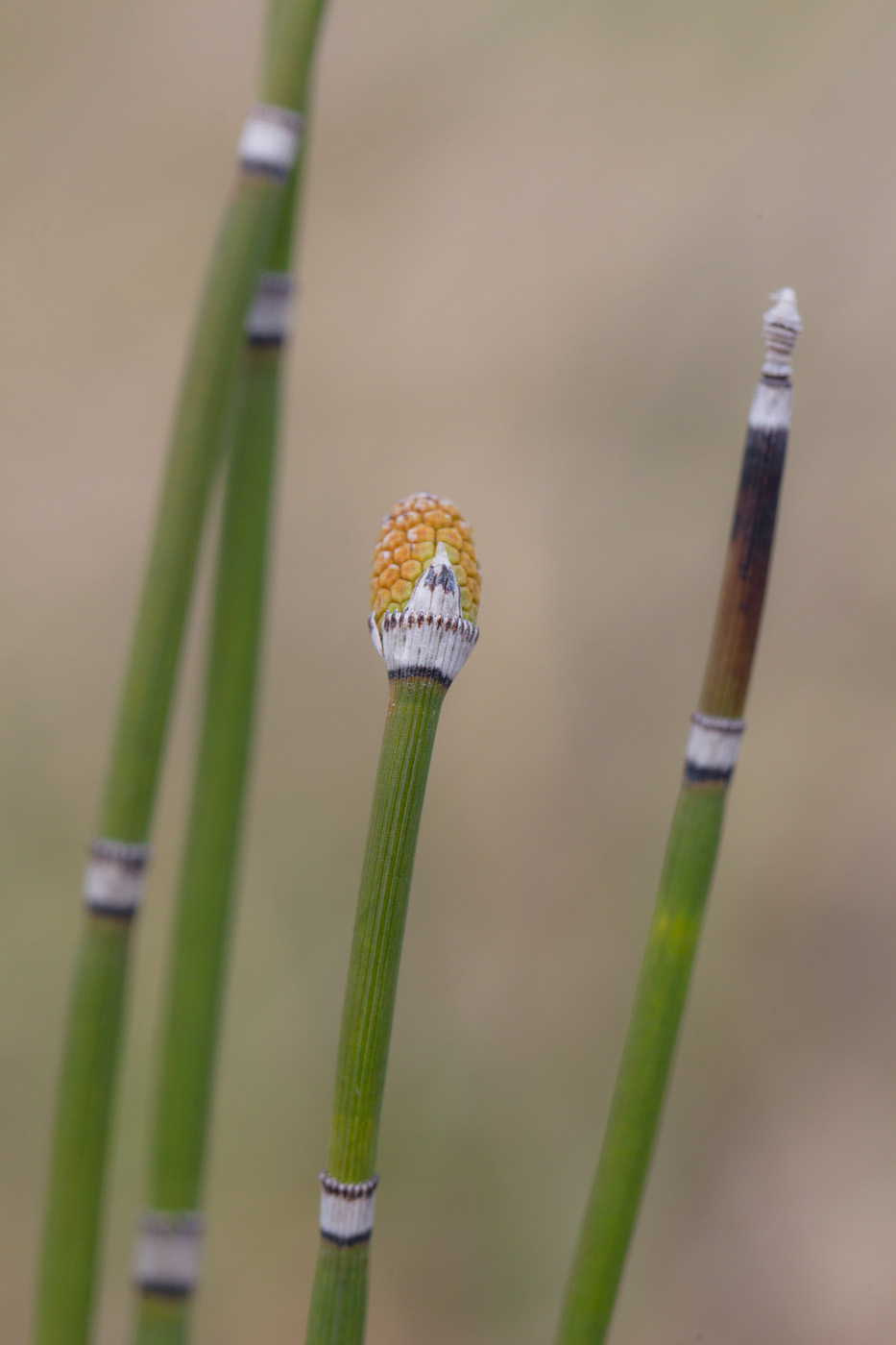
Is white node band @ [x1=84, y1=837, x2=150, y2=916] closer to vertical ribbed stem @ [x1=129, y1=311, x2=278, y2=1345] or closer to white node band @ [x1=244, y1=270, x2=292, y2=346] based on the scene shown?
vertical ribbed stem @ [x1=129, y1=311, x2=278, y2=1345]

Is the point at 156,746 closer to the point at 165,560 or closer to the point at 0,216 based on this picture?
the point at 165,560

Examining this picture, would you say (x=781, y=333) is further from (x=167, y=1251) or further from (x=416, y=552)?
(x=167, y=1251)

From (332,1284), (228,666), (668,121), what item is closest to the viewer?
(332,1284)

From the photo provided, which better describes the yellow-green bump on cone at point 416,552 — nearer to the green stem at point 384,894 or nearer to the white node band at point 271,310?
the green stem at point 384,894

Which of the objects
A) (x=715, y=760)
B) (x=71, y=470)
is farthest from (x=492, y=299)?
(x=715, y=760)

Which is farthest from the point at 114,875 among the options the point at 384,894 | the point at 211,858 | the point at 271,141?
the point at 271,141

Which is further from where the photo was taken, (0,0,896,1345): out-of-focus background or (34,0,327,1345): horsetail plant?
(0,0,896,1345): out-of-focus background

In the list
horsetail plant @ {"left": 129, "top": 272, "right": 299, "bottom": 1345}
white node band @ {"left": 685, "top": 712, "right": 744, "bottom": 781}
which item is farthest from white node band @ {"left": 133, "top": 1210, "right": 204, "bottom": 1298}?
white node band @ {"left": 685, "top": 712, "right": 744, "bottom": 781}
